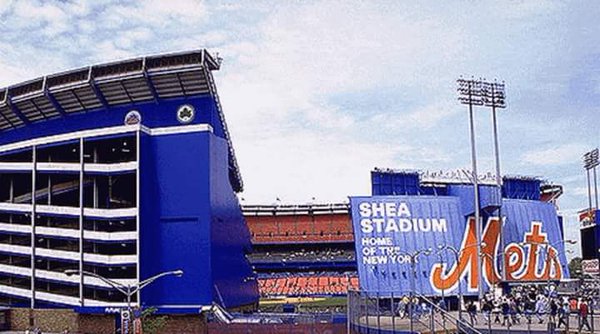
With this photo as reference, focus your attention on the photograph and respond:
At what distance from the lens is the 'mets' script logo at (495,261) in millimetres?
88062

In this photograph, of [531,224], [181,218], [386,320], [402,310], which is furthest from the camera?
[531,224]

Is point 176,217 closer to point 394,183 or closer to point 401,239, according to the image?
point 401,239

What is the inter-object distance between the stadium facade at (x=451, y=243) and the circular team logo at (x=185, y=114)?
20355 mm

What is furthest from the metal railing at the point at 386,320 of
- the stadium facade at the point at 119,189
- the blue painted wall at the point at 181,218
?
the stadium facade at the point at 119,189

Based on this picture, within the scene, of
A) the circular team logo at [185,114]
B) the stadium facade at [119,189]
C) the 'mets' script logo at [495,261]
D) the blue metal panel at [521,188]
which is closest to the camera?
the stadium facade at [119,189]

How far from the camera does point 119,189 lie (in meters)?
77.2

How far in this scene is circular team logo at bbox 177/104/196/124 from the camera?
7894cm

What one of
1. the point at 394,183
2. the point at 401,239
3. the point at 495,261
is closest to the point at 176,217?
the point at 401,239

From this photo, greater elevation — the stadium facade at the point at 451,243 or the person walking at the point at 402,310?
the stadium facade at the point at 451,243

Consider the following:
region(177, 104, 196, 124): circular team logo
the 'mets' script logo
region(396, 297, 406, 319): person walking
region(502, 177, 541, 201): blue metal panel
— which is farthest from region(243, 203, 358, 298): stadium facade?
region(396, 297, 406, 319): person walking

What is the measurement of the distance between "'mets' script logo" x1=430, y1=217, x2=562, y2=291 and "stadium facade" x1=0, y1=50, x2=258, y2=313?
76.3ft

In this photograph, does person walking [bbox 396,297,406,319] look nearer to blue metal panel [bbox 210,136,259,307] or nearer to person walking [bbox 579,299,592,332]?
person walking [bbox 579,299,592,332]

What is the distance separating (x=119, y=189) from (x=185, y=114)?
31.2 feet

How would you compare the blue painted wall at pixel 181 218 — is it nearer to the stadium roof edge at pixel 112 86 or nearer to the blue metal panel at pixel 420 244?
the stadium roof edge at pixel 112 86
